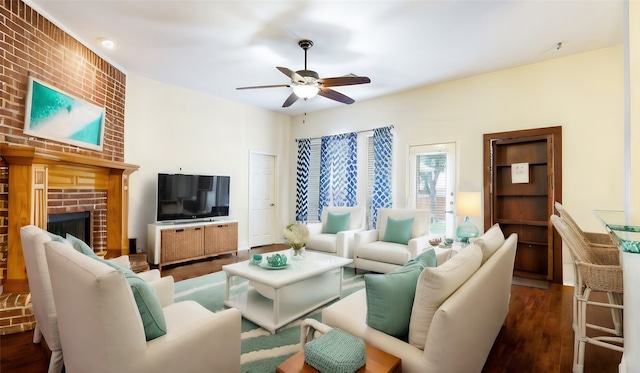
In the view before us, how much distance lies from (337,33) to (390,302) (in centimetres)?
277

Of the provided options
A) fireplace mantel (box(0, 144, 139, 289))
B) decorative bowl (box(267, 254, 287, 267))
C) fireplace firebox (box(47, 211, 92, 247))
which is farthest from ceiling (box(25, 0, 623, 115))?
decorative bowl (box(267, 254, 287, 267))

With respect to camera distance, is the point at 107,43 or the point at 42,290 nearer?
the point at 42,290

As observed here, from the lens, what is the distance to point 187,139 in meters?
4.92

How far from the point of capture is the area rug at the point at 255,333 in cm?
199

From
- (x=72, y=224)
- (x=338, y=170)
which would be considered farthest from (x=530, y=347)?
(x=72, y=224)

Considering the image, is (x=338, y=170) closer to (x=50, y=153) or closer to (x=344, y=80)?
(x=344, y=80)

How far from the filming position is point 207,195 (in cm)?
493

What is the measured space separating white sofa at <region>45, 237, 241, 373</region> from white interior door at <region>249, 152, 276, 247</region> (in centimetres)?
451

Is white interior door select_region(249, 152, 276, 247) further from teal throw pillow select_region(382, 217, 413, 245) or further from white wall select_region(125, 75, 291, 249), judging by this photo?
teal throw pillow select_region(382, 217, 413, 245)

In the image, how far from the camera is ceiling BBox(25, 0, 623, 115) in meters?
2.69

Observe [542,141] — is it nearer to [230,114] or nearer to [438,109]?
[438,109]

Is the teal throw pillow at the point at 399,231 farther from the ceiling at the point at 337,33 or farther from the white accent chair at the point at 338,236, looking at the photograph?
the ceiling at the point at 337,33

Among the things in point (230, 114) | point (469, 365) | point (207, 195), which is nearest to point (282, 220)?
point (207, 195)

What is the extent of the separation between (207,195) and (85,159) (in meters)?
1.97
